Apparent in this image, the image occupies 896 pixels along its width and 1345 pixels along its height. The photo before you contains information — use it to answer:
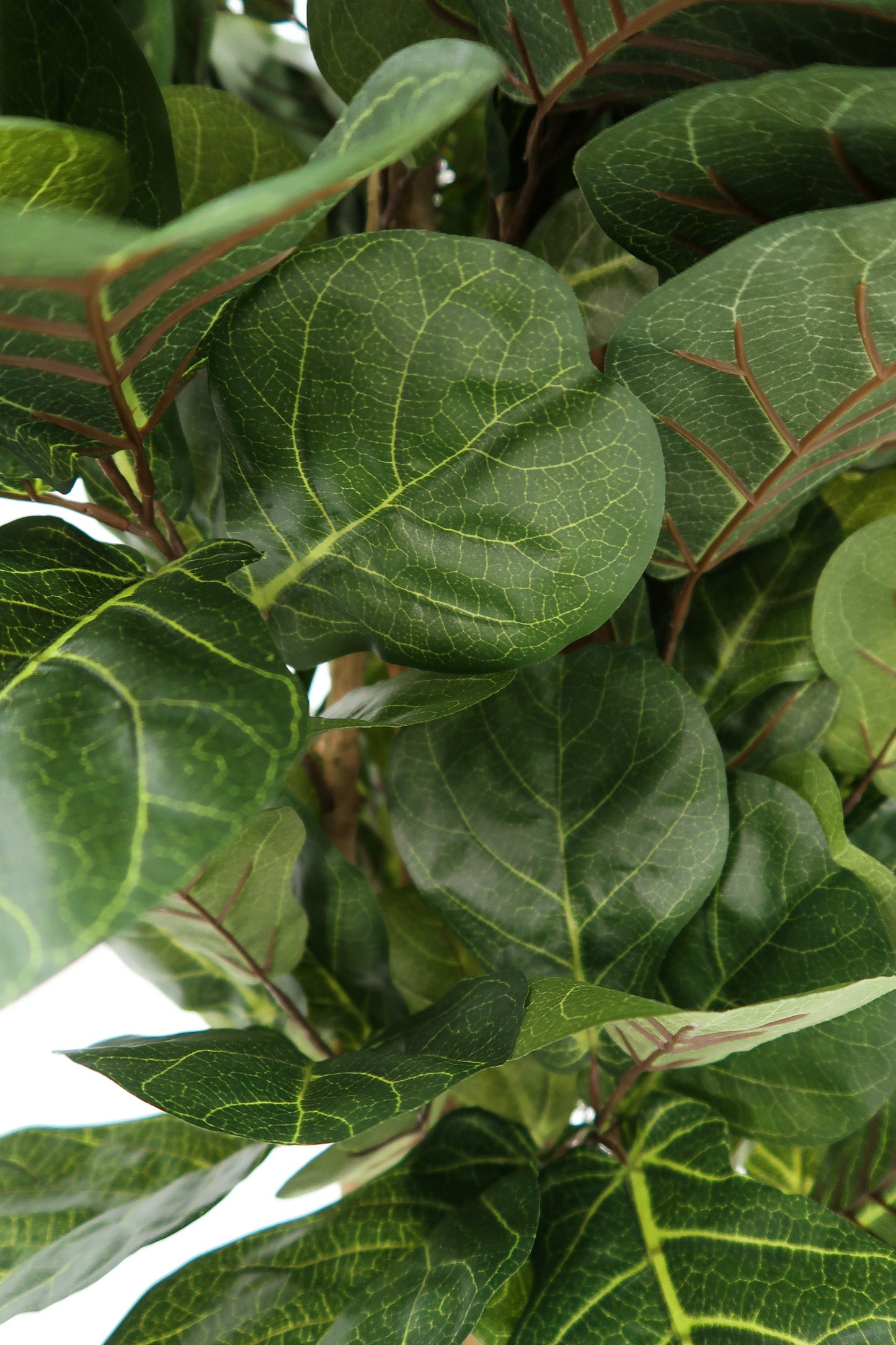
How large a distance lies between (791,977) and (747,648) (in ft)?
0.49

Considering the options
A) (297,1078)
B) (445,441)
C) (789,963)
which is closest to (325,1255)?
(297,1078)

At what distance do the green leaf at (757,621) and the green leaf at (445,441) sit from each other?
7.3 inches

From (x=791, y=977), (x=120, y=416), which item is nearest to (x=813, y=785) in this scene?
(x=791, y=977)

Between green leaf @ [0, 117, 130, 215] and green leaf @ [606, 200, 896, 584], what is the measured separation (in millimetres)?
152

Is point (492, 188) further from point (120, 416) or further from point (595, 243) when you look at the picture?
point (120, 416)

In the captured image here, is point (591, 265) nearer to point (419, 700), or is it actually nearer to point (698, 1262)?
point (419, 700)

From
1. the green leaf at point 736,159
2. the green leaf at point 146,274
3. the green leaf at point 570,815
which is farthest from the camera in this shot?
the green leaf at point 570,815

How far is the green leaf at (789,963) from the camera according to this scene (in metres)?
0.39

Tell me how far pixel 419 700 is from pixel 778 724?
0.21m

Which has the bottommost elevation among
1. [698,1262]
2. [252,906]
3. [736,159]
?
[698,1262]

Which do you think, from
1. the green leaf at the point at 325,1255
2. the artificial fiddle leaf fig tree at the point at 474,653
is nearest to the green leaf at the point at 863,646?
the artificial fiddle leaf fig tree at the point at 474,653

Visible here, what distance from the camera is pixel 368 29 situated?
0.42 metres

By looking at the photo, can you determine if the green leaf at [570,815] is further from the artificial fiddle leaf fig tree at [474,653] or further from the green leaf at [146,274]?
the green leaf at [146,274]

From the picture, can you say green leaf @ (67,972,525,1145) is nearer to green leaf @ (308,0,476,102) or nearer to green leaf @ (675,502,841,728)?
green leaf @ (675,502,841,728)
